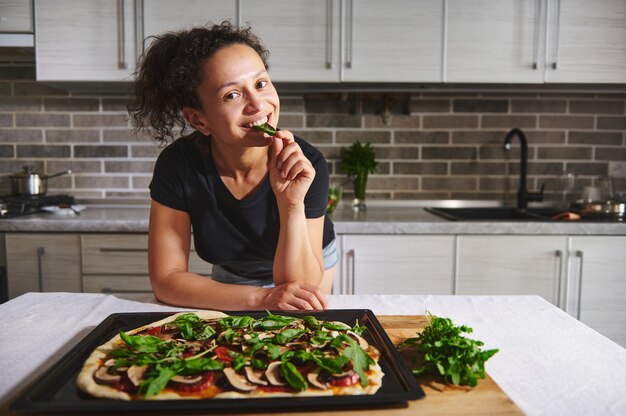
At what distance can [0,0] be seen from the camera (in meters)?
2.64

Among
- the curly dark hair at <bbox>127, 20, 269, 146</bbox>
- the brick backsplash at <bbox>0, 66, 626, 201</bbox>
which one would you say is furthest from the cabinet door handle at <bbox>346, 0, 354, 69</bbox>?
the curly dark hair at <bbox>127, 20, 269, 146</bbox>

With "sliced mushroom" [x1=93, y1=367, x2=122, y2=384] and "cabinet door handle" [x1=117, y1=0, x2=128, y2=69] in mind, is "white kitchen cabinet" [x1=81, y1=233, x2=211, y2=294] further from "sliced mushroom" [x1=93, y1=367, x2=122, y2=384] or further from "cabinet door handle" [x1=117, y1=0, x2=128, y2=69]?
"sliced mushroom" [x1=93, y1=367, x2=122, y2=384]

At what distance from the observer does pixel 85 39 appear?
105 inches

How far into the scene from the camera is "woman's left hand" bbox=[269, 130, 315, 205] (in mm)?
1403

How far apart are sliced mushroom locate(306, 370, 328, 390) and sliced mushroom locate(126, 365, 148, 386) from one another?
245 mm

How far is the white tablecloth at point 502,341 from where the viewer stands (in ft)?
2.68

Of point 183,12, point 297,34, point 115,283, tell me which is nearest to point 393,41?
point 297,34

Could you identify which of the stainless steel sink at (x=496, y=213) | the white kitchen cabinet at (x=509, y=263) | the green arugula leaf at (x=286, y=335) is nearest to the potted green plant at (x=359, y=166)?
the stainless steel sink at (x=496, y=213)

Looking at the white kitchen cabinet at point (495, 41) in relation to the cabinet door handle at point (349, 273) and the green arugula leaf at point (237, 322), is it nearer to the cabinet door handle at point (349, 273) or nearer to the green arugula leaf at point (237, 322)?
the cabinet door handle at point (349, 273)

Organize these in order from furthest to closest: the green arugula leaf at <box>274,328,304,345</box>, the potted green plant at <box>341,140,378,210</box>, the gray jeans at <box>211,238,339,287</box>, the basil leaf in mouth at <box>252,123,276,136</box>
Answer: the potted green plant at <box>341,140,378,210</box>, the gray jeans at <box>211,238,339,287</box>, the basil leaf in mouth at <box>252,123,276,136</box>, the green arugula leaf at <box>274,328,304,345</box>

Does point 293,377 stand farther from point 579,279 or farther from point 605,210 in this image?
point 605,210

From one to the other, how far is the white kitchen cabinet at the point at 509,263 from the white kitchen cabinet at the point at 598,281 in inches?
2.8

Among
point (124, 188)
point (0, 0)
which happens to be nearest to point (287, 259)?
point (124, 188)

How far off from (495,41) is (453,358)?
7.32 ft
